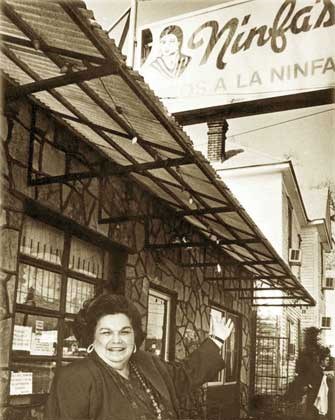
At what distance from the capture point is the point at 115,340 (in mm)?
2553

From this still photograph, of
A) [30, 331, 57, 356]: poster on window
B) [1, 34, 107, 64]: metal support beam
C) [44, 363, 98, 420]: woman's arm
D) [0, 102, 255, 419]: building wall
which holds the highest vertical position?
[1, 34, 107, 64]: metal support beam

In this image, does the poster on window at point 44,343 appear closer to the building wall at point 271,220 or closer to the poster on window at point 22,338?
the poster on window at point 22,338

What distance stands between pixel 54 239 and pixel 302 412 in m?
6.77

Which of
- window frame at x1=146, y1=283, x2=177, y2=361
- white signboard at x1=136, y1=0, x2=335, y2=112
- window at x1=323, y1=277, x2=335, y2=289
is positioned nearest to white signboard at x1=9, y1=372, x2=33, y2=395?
window frame at x1=146, y1=283, x2=177, y2=361

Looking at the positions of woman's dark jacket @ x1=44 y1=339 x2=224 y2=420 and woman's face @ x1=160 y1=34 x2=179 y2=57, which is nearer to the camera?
woman's dark jacket @ x1=44 y1=339 x2=224 y2=420

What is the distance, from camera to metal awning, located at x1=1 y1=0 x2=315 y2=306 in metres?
2.04

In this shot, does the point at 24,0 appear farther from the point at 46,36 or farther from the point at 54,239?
the point at 54,239

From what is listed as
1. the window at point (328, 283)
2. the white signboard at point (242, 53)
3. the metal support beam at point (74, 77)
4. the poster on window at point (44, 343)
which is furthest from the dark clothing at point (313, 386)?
the metal support beam at point (74, 77)

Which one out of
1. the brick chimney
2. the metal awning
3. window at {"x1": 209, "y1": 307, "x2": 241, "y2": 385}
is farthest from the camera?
the brick chimney

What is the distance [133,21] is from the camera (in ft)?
15.9

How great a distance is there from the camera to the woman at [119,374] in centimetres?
226

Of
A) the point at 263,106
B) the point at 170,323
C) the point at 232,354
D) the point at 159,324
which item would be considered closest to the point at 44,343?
the point at 159,324

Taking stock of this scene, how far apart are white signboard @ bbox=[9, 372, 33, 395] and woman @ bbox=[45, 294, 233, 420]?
838 millimetres

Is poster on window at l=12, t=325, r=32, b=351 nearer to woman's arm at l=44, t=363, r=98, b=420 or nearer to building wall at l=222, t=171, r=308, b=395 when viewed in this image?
woman's arm at l=44, t=363, r=98, b=420
